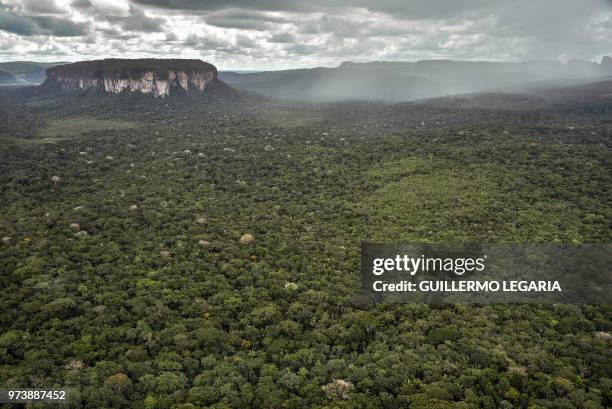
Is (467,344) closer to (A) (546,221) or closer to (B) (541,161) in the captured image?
(A) (546,221)

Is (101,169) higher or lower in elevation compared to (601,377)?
higher

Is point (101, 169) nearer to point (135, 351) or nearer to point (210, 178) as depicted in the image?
point (210, 178)

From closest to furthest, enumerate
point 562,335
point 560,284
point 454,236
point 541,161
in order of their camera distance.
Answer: point 562,335 < point 560,284 < point 454,236 < point 541,161

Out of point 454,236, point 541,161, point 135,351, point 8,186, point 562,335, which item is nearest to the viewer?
point 135,351

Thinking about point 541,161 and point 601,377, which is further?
point 541,161

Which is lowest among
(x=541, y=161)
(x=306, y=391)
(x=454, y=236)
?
(x=306, y=391)

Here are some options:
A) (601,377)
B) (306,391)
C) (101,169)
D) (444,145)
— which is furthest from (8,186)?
(444,145)

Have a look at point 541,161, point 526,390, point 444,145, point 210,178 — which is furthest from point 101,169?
point 541,161
